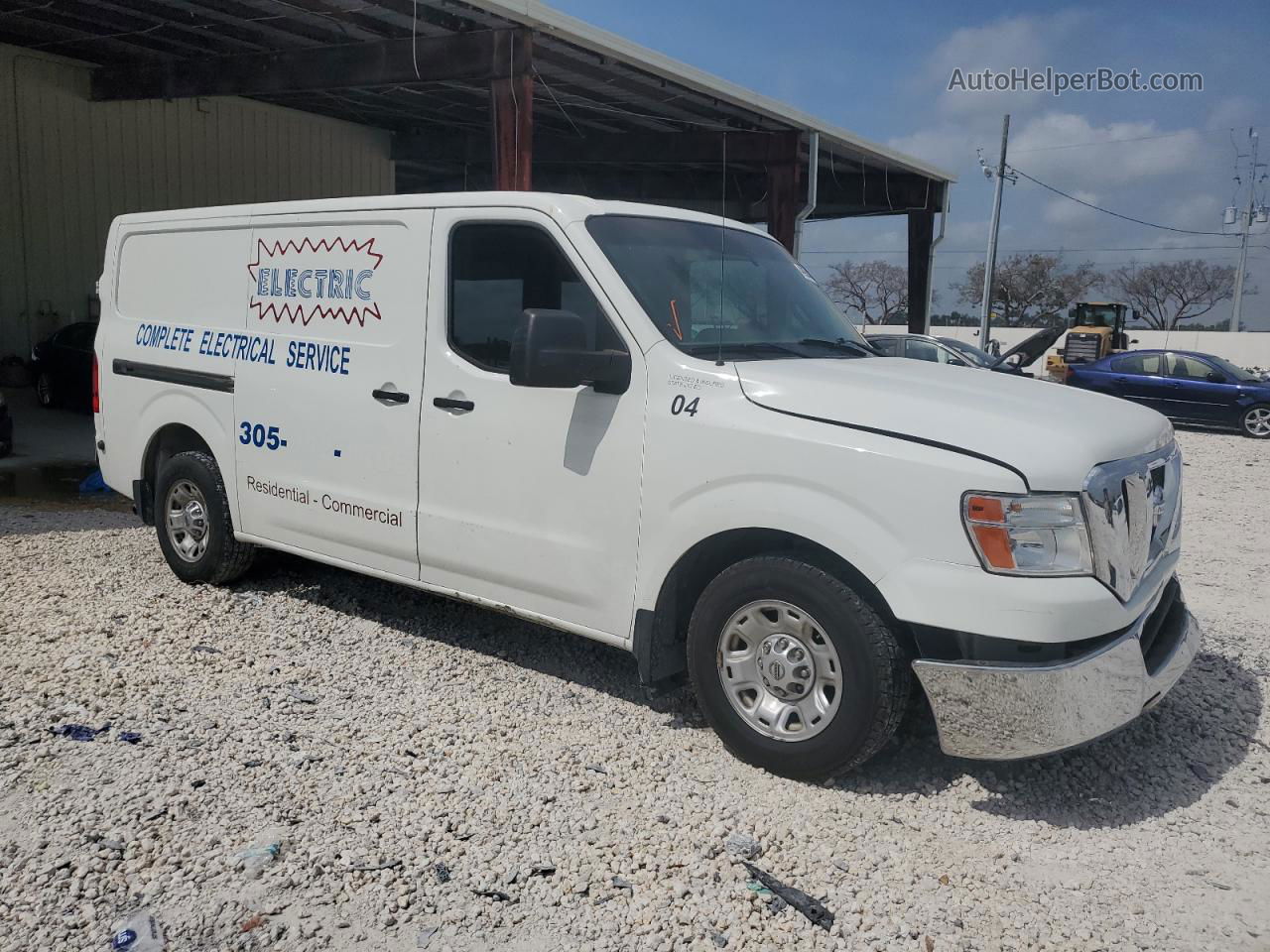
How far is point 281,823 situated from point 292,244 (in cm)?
293

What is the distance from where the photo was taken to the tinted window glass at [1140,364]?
18500mm

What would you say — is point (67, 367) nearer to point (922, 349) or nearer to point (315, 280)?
point (315, 280)

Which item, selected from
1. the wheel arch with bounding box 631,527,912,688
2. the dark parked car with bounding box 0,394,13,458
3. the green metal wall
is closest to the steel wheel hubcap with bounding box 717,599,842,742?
the wheel arch with bounding box 631,527,912,688

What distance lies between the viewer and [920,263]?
23.0 m

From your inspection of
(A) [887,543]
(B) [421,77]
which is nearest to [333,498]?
(A) [887,543]

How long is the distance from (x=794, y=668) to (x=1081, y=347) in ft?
98.7

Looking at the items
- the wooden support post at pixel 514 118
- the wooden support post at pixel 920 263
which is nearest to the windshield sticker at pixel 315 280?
the wooden support post at pixel 514 118

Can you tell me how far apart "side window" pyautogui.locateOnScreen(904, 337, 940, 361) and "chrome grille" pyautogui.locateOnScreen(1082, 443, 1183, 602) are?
41.9ft

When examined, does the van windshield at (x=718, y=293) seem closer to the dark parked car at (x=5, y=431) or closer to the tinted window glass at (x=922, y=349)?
the dark parked car at (x=5, y=431)

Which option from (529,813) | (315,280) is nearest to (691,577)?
(529,813)

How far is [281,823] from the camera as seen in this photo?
331cm

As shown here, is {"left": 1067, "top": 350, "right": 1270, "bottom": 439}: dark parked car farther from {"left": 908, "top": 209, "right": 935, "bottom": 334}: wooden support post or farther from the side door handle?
the side door handle

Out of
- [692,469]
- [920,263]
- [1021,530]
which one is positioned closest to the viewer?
[1021,530]

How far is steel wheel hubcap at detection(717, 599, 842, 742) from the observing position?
3.50 metres
